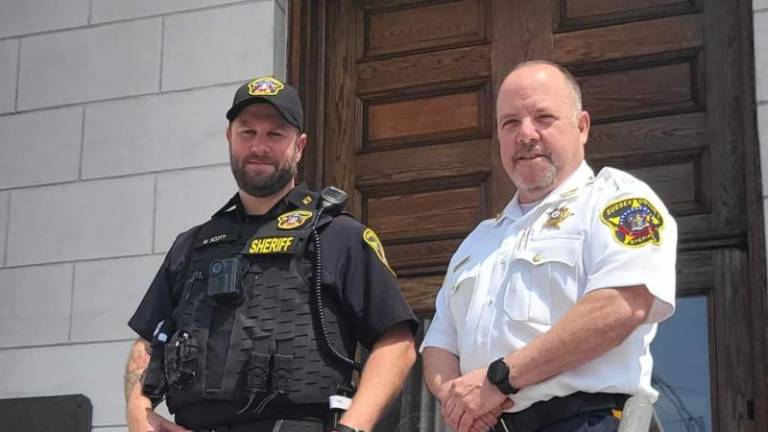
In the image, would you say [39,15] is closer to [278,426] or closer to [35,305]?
[35,305]

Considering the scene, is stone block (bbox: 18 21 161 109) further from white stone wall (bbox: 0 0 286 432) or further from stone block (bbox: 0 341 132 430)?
stone block (bbox: 0 341 132 430)

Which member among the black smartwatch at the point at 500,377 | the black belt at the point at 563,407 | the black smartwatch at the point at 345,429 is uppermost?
the black smartwatch at the point at 500,377

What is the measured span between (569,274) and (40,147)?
12.2 ft

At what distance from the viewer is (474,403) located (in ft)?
10.3

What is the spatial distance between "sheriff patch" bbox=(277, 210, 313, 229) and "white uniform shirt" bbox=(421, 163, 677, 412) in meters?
0.59

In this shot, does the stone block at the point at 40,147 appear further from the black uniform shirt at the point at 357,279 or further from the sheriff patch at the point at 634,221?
the sheriff patch at the point at 634,221

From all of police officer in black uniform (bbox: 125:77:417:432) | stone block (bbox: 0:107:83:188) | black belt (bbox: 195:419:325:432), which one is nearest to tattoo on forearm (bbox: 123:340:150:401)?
police officer in black uniform (bbox: 125:77:417:432)

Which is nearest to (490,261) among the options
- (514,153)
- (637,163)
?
(514,153)

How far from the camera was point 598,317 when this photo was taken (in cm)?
300

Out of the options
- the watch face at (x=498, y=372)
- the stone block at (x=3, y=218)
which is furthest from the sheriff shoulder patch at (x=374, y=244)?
the stone block at (x=3, y=218)

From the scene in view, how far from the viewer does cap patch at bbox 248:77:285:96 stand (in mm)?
3967

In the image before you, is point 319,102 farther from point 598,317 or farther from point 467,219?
point 598,317

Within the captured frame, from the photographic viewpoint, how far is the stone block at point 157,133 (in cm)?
586

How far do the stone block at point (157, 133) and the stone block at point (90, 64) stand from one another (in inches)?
4.0
